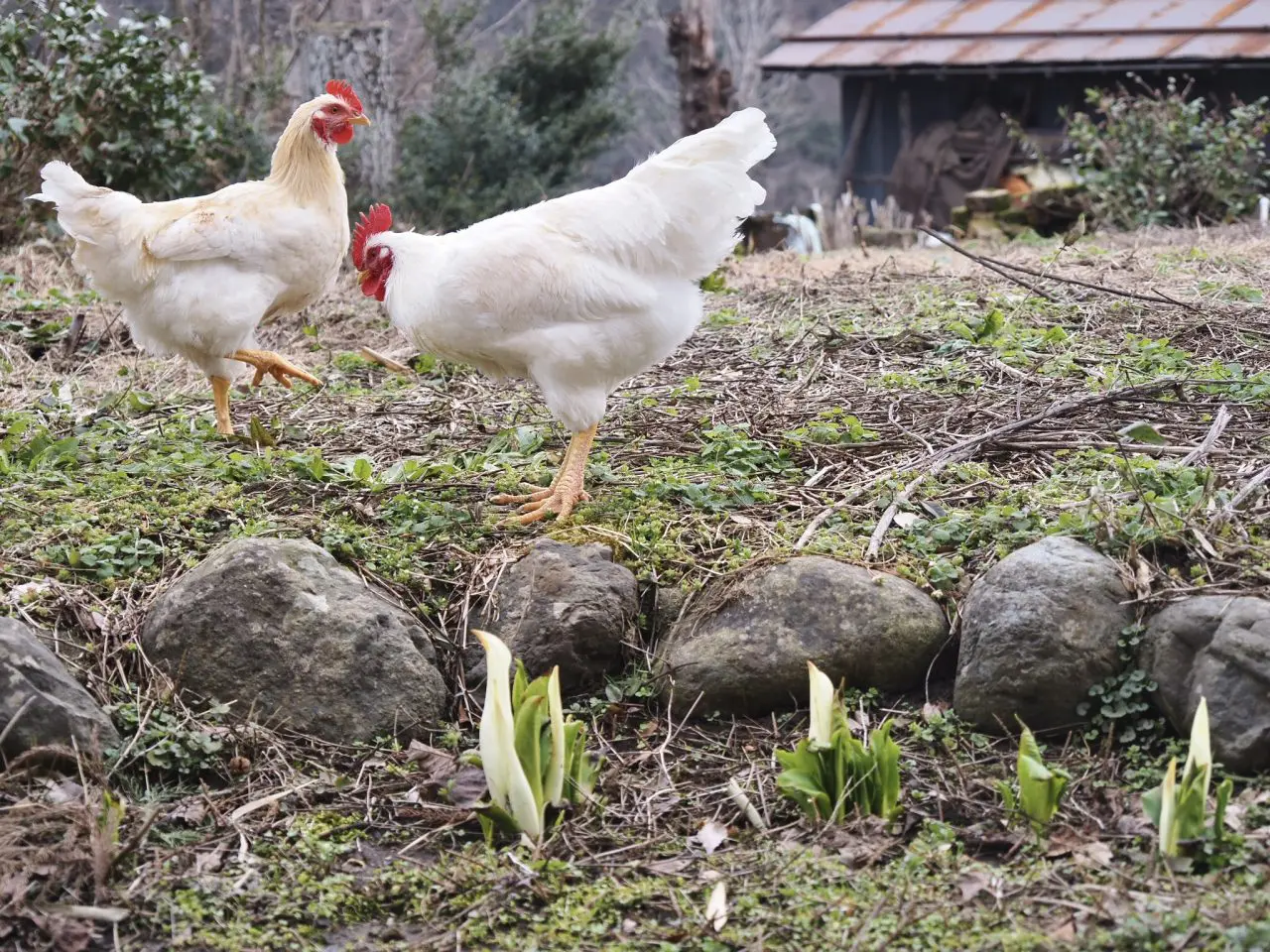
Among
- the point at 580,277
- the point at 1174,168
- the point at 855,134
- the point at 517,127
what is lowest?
the point at 855,134

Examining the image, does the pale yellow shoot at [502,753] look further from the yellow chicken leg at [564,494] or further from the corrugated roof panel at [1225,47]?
the corrugated roof panel at [1225,47]

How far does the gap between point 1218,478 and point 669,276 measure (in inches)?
75.5

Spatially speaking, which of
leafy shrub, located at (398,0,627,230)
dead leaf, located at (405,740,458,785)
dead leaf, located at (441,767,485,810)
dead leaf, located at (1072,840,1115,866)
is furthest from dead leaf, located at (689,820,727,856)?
leafy shrub, located at (398,0,627,230)

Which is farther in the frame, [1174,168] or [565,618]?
[1174,168]

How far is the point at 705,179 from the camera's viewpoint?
15.0 ft

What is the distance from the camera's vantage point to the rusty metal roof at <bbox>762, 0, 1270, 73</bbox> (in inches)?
575

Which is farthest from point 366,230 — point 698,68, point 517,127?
point 698,68

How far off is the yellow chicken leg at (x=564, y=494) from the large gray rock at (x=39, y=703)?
149 centimetres

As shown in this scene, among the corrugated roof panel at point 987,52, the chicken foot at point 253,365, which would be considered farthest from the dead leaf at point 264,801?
the corrugated roof panel at point 987,52

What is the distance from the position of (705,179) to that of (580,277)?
0.55 meters

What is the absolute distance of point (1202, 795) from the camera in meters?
2.89

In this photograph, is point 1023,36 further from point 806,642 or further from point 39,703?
point 39,703

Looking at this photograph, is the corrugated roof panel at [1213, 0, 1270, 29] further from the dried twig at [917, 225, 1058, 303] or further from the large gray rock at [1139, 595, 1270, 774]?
the large gray rock at [1139, 595, 1270, 774]

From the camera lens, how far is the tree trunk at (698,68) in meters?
16.7
